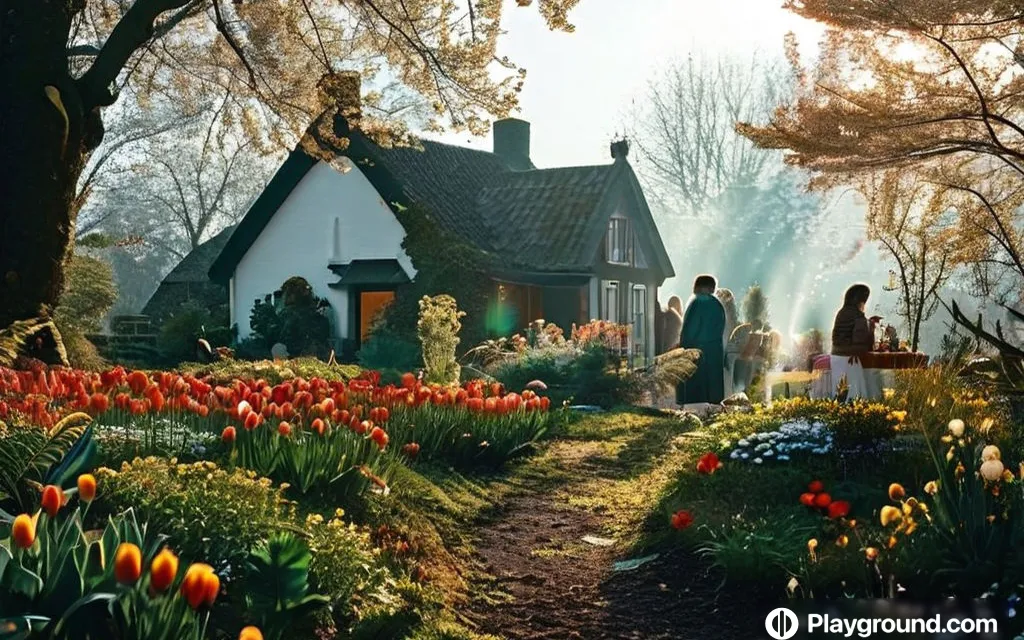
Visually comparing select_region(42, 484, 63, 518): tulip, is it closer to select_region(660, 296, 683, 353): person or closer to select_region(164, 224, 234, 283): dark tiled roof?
select_region(660, 296, 683, 353): person

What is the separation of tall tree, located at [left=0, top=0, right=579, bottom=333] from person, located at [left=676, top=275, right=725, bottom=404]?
4.62m

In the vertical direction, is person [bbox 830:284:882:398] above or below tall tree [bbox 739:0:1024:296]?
below

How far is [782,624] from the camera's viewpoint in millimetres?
4914

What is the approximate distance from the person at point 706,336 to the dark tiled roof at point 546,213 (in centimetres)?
870

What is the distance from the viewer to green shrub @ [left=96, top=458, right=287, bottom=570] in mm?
4543

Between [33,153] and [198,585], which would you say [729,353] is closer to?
[33,153]

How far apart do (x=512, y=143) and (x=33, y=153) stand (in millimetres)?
23099

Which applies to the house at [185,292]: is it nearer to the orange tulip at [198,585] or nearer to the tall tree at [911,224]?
the tall tree at [911,224]

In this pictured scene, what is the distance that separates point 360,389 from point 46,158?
564 cm

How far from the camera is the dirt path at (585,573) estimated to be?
5.45m

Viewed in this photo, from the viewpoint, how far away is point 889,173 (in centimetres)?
1650

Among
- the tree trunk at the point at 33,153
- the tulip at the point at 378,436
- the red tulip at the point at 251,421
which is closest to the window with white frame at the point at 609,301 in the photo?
the tree trunk at the point at 33,153

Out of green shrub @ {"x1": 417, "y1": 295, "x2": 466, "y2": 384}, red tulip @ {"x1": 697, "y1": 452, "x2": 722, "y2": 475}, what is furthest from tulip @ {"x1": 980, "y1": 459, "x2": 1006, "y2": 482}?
green shrub @ {"x1": 417, "y1": 295, "x2": 466, "y2": 384}

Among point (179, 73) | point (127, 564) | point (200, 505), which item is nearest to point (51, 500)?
point (127, 564)
